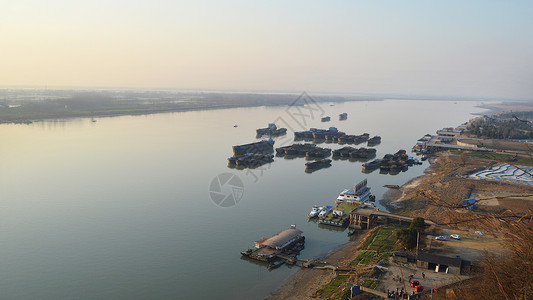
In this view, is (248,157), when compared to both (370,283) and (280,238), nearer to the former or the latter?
(280,238)

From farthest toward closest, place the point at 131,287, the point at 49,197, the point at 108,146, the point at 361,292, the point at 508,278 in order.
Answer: the point at 108,146 → the point at 49,197 → the point at 131,287 → the point at 361,292 → the point at 508,278

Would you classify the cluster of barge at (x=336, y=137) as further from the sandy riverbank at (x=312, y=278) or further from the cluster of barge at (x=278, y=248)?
the cluster of barge at (x=278, y=248)

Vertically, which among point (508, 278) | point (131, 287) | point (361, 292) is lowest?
point (131, 287)

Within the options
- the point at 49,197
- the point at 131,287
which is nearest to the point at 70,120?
the point at 49,197

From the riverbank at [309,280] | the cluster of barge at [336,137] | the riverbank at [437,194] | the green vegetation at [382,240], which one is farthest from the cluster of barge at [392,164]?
the riverbank at [309,280]

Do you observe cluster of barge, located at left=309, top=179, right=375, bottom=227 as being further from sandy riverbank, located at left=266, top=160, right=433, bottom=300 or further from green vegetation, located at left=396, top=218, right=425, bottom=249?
green vegetation, located at left=396, top=218, right=425, bottom=249

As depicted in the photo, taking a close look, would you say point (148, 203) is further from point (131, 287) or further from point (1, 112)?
point (1, 112)

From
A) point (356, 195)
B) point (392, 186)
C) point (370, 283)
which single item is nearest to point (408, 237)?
point (370, 283)

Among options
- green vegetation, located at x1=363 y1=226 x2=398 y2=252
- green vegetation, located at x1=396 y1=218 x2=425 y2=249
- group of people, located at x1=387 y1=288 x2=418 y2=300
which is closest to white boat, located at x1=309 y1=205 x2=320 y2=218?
green vegetation, located at x1=363 y1=226 x2=398 y2=252
